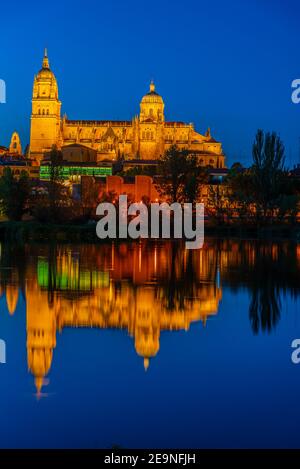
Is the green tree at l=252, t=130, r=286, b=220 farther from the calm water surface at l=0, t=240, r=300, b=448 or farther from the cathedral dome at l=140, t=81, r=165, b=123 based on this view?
the cathedral dome at l=140, t=81, r=165, b=123

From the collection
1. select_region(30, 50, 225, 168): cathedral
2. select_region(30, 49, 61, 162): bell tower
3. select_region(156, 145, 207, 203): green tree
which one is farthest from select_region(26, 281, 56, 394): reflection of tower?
select_region(30, 49, 61, 162): bell tower

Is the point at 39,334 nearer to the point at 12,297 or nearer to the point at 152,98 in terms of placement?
the point at 12,297

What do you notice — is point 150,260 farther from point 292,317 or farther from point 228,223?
point 228,223

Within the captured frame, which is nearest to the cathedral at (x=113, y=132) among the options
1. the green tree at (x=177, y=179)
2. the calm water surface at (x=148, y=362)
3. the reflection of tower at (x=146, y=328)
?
the green tree at (x=177, y=179)

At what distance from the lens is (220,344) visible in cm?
1058

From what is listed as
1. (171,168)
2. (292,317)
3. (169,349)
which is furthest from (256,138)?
(169,349)

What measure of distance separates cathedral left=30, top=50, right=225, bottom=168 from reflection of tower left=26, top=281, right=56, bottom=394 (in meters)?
81.8

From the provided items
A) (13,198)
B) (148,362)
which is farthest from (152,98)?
Result: (148,362)

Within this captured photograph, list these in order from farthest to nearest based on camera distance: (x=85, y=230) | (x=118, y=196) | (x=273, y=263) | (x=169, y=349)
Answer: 1. (x=118, y=196)
2. (x=85, y=230)
3. (x=273, y=263)
4. (x=169, y=349)

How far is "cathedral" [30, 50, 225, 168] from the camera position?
9706 centimetres

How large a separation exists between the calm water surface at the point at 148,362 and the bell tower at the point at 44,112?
80003 millimetres

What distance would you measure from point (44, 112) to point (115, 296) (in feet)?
282

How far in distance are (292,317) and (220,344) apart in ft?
8.68

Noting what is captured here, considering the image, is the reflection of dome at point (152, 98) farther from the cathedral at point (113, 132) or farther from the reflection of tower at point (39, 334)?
the reflection of tower at point (39, 334)
